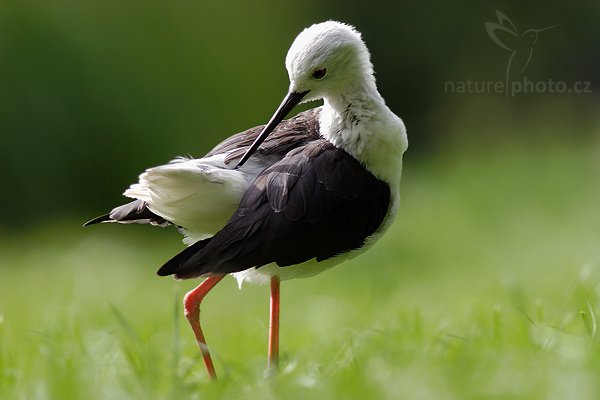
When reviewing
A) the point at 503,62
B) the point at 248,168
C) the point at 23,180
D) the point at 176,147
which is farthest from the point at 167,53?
the point at 248,168

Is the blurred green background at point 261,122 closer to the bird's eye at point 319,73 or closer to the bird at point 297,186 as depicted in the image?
the bird at point 297,186

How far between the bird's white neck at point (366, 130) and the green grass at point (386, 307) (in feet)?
2.26

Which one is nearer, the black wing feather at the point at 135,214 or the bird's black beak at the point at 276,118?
the bird's black beak at the point at 276,118

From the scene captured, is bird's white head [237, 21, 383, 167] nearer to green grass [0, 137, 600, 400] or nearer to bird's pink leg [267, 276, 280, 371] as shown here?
bird's pink leg [267, 276, 280, 371]

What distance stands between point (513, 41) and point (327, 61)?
856 centimetres

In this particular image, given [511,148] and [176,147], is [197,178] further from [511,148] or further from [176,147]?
[511,148]

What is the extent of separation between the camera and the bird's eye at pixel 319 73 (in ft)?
13.3

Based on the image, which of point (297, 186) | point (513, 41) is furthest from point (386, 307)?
point (513, 41)

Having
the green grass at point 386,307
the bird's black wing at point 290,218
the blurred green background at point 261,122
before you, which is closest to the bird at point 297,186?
the bird's black wing at point 290,218

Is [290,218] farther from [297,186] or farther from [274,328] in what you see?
[274,328]

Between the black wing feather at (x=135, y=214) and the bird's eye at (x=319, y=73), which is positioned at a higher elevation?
the bird's eye at (x=319, y=73)

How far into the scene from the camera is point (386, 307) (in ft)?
20.7

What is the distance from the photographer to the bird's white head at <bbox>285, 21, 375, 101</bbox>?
13.2ft

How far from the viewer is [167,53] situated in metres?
11.7
